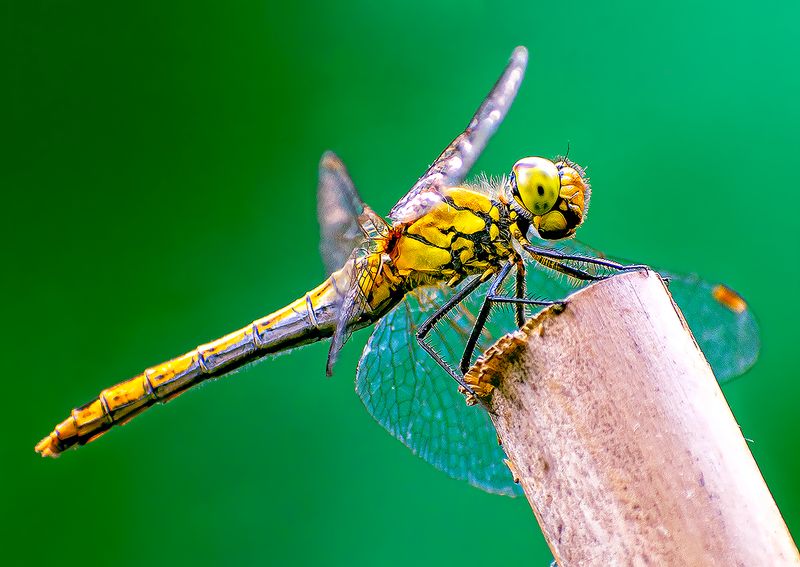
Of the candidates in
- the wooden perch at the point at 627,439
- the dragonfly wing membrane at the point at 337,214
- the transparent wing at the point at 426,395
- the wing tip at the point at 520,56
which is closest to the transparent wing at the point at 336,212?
the dragonfly wing membrane at the point at 337,214

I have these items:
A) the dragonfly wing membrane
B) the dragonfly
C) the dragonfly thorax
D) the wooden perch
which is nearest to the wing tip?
the dragonfly

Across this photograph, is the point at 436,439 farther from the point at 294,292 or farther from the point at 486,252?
the point at 294,292

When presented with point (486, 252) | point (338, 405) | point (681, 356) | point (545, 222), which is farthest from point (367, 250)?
point (681, 356)

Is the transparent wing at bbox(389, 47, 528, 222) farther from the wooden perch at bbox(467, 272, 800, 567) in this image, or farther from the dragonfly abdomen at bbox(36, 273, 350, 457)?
the wooden perch at bbox(467, 272, 800, 567)

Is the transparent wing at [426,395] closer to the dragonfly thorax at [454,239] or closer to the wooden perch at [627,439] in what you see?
the dragonfly thorax at [454,239]

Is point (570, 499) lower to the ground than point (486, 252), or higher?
lower

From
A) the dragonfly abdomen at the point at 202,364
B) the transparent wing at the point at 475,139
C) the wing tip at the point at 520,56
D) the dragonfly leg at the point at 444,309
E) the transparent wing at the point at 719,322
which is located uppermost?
the wing tip at the point at 520,56
